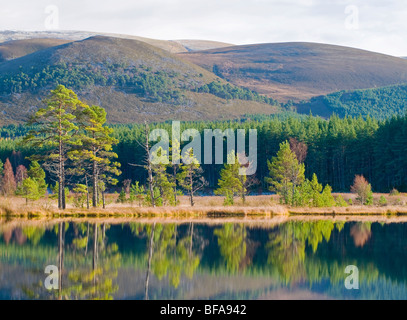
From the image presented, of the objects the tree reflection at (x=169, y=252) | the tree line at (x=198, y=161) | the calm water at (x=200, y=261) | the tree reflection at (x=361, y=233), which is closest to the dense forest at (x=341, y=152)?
the tree line at (x=198, y=161)

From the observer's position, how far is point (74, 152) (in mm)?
42688

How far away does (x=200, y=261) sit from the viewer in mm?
22328

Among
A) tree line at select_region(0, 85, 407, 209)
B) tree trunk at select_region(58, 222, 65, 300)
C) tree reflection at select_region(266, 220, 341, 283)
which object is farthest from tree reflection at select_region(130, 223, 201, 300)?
tree line at select_region(0, 85, 407, 209)

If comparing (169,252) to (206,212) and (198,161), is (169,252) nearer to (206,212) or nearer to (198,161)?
(206,212)

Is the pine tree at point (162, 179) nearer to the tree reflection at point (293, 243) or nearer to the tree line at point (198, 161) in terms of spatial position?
the tree line at point (198, 161)

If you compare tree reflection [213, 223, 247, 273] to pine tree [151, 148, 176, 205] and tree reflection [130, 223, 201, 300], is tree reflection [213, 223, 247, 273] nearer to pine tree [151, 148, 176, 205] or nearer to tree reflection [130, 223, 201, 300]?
tree reflection [130, 223, 201, 300]

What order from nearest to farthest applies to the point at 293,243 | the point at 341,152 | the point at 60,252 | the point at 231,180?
the point at 60,252
the point at 293,243
the point at 231,180
the point at 341,152

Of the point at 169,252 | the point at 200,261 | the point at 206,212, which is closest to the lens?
the point at 200,261

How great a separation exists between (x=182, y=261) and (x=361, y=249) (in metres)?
8.39

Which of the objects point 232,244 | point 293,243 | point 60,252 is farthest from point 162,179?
point 60,252

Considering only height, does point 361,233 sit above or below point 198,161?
below

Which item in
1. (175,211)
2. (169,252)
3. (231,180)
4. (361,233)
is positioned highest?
(231,180)

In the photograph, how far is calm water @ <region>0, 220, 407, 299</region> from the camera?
17078 millimetres
